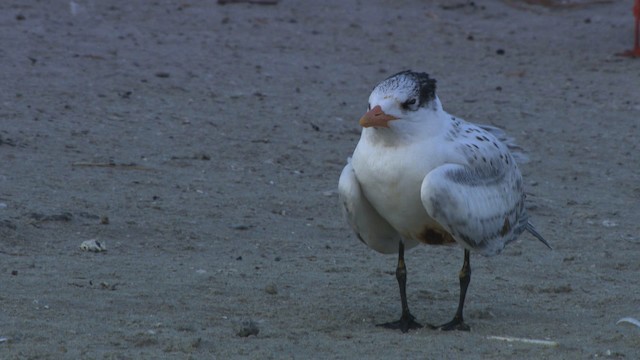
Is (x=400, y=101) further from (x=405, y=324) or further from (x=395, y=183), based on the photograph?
(x=405, y=324)

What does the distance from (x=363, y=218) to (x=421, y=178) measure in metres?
0.42

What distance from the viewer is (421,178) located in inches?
205

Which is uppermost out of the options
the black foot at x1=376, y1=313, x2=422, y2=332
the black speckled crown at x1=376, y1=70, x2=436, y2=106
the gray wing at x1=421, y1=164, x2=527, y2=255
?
the black speckled crown at x1=376, y1=70, x2=436, y2=106

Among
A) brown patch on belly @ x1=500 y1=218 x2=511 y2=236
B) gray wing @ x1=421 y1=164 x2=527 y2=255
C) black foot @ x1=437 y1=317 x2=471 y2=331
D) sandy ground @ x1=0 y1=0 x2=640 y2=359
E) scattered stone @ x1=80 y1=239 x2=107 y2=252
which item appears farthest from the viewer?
scattered stone @ x1=80 y1=239 x2=107 y2=252

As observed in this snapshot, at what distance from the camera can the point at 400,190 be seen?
5223 mm

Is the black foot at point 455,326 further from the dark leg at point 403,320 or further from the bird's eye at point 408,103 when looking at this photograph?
the bird's eye at point 408,103

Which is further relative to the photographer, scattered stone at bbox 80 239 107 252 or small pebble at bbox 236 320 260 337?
scattered stone at bbox 80 239 107 252

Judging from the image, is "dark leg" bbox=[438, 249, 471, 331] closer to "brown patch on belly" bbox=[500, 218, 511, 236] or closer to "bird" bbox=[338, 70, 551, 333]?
"bird" bbox=[338, 70, 551, 333]

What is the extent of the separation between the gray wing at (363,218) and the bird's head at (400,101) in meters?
0.33

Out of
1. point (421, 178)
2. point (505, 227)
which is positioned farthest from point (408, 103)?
point (505, 227)

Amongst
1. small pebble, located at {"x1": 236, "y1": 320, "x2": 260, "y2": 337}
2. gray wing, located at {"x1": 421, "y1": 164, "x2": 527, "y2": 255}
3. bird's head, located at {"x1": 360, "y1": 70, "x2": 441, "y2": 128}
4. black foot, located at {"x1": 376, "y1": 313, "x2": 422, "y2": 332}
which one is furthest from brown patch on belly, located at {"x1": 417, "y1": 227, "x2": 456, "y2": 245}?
small pebble, located at {"x1": 236, "y1": 320, "x2": 260, "y2": 337}

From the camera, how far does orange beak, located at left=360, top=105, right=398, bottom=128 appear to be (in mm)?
5137

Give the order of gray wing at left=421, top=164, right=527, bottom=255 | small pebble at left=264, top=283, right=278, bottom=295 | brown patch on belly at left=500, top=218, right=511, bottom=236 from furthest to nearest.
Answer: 1. small pebble at left=264, top=283, right=278, bottom=295
2. brown patch on belly at left=500, top=218, right=511, bottom=236
3. gray wing at left=421, top=164, right=527, bottom=255

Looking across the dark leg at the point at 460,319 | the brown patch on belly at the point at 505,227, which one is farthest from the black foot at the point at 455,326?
the brown patch on belly at the point at 505,227
